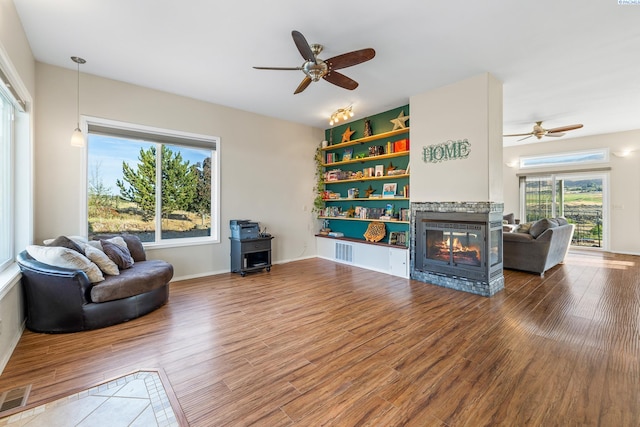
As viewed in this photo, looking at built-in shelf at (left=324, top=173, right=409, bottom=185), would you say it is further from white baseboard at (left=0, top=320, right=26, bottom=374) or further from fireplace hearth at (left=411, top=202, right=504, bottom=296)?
white baseboard at (left=0, top=320, right=26, bottom=374)

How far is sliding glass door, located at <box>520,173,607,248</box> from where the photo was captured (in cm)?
716

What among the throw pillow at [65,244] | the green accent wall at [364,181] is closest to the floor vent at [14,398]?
the throw pillow at [65,244]

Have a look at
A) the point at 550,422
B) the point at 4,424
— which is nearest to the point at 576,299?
the point at 550,422

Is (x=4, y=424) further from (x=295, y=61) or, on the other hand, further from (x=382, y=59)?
(x=382, y=59)

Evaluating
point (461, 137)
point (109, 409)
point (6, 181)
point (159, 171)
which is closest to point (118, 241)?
point (6, 181)

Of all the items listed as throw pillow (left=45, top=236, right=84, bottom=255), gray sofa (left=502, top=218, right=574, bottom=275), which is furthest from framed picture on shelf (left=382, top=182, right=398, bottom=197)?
throw pillow (left=45, top=236, right=84, bottom=255)

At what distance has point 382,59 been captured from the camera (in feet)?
11.1

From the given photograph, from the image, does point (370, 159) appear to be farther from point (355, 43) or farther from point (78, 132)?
point (78, 132)

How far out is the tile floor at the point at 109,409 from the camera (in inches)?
62.6

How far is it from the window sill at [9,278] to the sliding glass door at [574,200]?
1065 cm

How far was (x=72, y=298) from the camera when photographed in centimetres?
267

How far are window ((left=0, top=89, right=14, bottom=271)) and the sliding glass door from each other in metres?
10.8

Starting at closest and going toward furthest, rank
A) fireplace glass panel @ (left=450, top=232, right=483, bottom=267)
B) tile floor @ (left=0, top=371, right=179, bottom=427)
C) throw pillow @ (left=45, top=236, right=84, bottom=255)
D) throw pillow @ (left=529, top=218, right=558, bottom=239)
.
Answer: tile floor @ (left=0, top=371, right=179, bottom=427), throw pillow @ (left=45, top=236, right=84, bottom=255), fireplace glass panel @ (left=450, top=232, right=483, bottom=267), throw pillow @ (left=529, top=218, right=558, bottom=239)

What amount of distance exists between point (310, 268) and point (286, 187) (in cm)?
177
